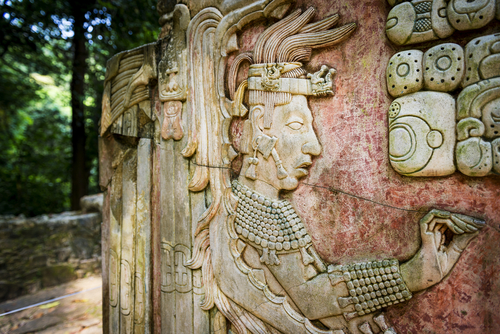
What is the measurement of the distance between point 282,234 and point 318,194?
1.04 ft

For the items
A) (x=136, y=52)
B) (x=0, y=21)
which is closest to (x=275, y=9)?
(x=136, y=52)

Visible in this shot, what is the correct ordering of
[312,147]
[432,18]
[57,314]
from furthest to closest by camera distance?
[57,314]
[312,147]
[432,18]

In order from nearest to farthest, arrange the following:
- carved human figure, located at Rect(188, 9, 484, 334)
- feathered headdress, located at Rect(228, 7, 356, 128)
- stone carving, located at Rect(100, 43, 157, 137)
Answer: carved human figure, located at Rect(188, 9, 484, 334)
feathered headdress, located at Rect(228, 7, 356, 128)
stone carving, located at Rect(100, 43, 157, 137)

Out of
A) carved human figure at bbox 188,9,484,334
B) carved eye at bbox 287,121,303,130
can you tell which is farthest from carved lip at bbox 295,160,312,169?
carved eye at bbox 287,121,303,130

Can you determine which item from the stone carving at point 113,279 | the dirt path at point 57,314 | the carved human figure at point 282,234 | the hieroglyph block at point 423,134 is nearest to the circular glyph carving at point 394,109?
the hieroglyph block at point 423,134

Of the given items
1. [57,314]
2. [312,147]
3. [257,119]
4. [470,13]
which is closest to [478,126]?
[470,13]

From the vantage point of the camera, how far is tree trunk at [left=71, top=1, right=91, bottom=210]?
21.8ft

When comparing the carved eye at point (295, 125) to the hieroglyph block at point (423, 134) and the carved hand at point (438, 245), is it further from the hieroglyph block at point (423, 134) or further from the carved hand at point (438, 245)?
the carved hand at point (438, 245)

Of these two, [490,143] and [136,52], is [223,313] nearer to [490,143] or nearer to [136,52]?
[490,143]

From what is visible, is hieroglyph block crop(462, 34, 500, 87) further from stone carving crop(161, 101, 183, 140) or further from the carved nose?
stone carving crop(161, 101, 183, 140)

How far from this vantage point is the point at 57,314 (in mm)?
3781

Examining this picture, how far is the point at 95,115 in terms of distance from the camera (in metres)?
7.31

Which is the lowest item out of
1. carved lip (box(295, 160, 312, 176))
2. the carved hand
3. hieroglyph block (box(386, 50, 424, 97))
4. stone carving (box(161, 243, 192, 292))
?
stone carving (box(161, 243, 192, 292))

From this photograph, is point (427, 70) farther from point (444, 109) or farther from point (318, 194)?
point (318, 194)
